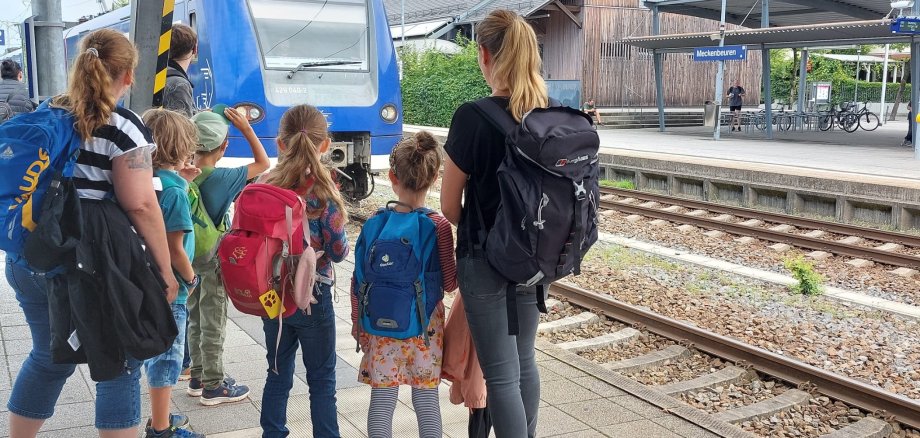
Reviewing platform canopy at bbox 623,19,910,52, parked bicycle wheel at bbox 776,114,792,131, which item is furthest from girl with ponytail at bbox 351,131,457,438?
parked bicycle wheel at bbox 776,114,792,131

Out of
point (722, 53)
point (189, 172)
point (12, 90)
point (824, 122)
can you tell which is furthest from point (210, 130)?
point (824, 122)

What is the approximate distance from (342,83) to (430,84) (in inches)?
Result: 809

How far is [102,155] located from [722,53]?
67.9ft

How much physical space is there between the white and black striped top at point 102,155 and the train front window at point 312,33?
23.1ft

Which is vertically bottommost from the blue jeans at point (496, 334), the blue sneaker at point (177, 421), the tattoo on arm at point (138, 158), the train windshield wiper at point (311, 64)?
the blue sneaker at point (177, 421)

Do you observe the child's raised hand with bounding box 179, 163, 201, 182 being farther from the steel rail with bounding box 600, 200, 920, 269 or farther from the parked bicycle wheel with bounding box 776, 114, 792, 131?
the parked bicycle wheel with bounding box 776, 114, 792, 131

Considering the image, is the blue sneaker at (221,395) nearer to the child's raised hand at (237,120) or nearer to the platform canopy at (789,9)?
the child's raised hand at (237,120)

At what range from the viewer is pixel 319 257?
3.78 m

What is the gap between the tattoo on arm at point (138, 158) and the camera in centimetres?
320

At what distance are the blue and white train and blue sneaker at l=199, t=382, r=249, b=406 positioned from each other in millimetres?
5387

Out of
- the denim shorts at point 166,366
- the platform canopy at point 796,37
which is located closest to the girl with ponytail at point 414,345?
the denim shorts at point 166,366

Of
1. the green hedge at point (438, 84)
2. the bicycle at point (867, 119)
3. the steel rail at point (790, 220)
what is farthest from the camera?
the green hedge at point (438, 84)

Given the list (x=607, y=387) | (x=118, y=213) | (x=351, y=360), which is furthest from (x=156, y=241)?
(x=607, y=387)

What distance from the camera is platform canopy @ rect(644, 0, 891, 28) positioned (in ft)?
82.5
